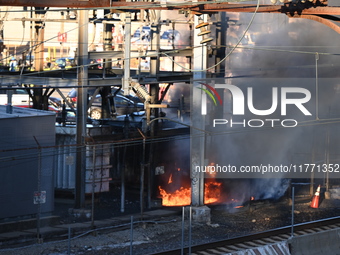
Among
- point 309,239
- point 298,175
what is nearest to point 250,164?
point 298,175

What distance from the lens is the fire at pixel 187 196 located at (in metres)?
15.5

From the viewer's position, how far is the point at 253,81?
1669cm

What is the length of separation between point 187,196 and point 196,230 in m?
2.50

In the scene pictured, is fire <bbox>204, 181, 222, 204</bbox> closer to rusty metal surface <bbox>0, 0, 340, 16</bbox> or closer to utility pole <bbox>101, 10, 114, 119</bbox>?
utility pole <bbox>101, 10, 114, 119</bbox>

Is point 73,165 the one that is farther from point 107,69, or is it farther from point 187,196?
point 107,69

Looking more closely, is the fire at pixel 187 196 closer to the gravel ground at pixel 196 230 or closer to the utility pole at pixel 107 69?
the gravel ground at pixel 196 230

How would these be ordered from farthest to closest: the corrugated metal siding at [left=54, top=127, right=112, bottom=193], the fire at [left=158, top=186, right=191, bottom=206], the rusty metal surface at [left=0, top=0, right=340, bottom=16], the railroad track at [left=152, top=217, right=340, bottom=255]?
the fire at [left=158, top=186, right=191, bottom=206] → the corrugated metal siding at [left=54, top=127, right=112, bottom=193] → the railroad track at [left=152, top=217, right=340, bottom=255] → the rusty metal surface at [left=0, top=0, right=340, bottom=16]

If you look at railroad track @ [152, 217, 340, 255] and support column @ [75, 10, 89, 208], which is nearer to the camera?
railroad track @ [152, 217, 340, 255]

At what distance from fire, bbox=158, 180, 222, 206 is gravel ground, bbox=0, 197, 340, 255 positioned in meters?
0.39

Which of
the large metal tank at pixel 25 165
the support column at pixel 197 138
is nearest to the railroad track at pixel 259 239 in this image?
the support column at pixel 197 138

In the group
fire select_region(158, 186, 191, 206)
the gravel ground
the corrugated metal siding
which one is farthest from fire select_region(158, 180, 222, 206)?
the corrugated metal siding

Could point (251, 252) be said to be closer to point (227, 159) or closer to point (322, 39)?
point (227, 159)

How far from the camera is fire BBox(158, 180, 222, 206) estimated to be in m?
15.5

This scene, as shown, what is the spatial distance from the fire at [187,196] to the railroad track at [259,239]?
2.73 meters
